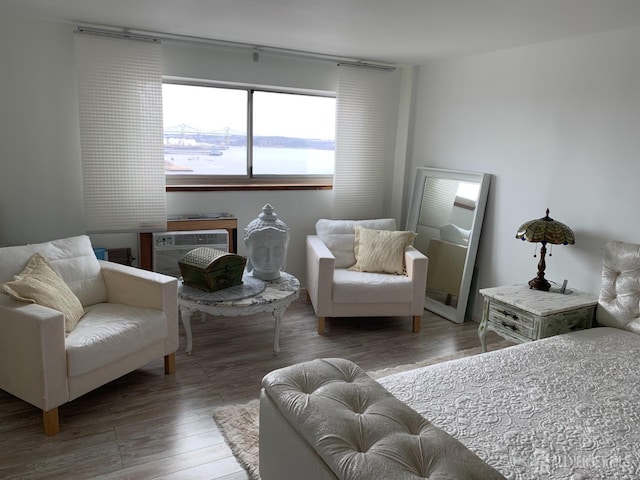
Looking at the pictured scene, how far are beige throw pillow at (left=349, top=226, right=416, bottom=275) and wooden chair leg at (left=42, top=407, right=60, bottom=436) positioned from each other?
2348 mm

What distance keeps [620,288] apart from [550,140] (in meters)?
1.17

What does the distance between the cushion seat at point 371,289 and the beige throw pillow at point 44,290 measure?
68.3 inches

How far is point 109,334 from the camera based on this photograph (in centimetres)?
258

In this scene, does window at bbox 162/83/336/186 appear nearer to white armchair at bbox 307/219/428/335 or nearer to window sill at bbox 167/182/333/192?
window sill at bbox 167/182/333/192

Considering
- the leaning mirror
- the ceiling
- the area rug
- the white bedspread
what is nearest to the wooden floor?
the area rug

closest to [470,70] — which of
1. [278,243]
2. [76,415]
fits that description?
[278,243]

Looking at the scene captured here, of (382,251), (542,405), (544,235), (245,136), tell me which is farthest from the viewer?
(245,136)

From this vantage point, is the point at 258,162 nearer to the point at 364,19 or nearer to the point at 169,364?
the point at 364,19

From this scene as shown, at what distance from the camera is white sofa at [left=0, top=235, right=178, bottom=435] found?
2.33 metres

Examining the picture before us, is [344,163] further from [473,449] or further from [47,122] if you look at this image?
[473,449]

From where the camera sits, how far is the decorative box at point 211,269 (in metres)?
3.16

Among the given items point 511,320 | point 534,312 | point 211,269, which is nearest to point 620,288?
point 534,312

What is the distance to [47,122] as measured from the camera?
3.58 m

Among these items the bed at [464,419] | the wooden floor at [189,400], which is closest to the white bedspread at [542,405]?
the bed at [464,419]
